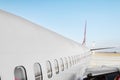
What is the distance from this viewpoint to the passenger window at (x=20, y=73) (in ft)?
12.5

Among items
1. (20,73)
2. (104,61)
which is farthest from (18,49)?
(104,61)

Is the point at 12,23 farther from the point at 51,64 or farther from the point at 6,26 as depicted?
the point at 51,64

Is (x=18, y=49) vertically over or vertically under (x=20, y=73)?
over

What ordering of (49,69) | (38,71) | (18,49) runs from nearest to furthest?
(18,49) < (38,71) < (49,69)

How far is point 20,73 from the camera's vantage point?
391 centimetres

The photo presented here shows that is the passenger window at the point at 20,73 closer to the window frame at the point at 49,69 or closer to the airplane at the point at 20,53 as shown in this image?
the airplane at the point at 20,53

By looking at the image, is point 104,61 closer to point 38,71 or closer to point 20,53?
point 38,71

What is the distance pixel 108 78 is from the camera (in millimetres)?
12367

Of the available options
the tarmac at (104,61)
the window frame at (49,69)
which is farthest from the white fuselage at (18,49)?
the tarmac at (104,61)

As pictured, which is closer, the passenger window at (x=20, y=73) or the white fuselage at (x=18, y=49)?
the white fuselage at (x=18, y=49)

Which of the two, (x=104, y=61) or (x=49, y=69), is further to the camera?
(x=104, y=61)

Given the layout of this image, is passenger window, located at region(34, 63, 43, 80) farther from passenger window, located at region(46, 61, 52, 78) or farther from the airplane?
passenger window, located at region(46, 61, 52, 78)

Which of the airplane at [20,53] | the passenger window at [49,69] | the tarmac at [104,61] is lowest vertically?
the tarmac at [104,61]

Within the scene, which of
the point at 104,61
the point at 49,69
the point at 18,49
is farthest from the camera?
the point at 104,61
